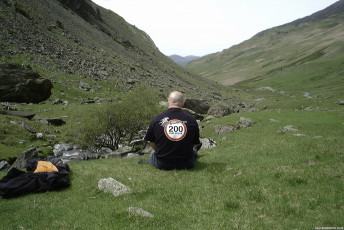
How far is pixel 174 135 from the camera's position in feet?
39.2

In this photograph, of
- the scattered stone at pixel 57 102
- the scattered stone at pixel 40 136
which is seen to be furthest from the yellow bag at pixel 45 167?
the scattered stone at pixel 57 102

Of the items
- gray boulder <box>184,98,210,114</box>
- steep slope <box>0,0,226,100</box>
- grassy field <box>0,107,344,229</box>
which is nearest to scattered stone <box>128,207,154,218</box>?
grassy field <box>0,107,344,229</box>

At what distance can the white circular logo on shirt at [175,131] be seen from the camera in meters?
12.0

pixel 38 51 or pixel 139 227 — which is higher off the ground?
pixel 38 51

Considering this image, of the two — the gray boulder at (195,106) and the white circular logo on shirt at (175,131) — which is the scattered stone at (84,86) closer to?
the gray boulder at (195,106)

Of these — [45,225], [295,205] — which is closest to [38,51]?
[45,225]

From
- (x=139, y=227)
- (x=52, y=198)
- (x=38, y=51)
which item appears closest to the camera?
(x=139, y=227)

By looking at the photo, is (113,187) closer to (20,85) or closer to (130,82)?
(20,85)

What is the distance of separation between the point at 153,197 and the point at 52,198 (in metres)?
4.23

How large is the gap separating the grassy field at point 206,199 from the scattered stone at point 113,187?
0.95 ft

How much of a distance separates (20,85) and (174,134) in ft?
129

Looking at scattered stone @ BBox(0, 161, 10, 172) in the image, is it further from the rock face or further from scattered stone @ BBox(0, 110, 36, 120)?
the rock face

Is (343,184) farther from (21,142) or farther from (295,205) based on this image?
(21,142)

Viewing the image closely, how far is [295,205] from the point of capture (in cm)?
787
